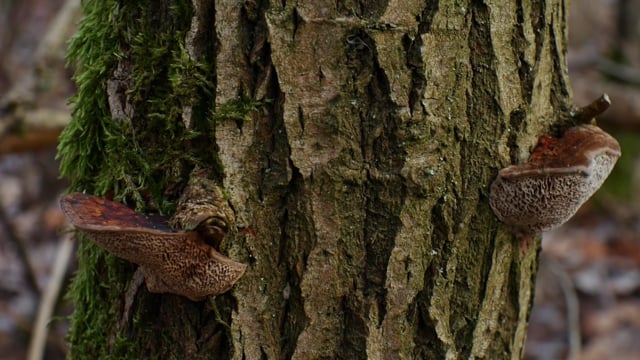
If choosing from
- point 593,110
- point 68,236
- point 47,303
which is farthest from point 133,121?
point 47,303

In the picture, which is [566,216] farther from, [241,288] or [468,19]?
[241,288]

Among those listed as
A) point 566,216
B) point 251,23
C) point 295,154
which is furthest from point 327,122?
point 566,216

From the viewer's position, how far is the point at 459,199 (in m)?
1.49

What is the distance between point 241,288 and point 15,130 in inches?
102

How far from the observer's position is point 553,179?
146 centimetres

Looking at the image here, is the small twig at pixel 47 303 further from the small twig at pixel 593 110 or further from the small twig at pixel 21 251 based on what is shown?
the small twig at pixel 593 110

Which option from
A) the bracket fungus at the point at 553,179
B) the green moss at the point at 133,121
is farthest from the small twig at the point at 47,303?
the bracket fungus at the point at 553,179

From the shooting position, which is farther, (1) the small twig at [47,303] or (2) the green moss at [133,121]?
(1) the small twig at [47,303]

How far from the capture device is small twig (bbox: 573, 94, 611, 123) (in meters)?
1.55

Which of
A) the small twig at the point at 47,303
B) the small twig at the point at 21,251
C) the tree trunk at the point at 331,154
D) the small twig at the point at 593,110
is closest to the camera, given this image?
the tree trunk at the point at 331,154

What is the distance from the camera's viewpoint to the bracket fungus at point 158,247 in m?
1.25

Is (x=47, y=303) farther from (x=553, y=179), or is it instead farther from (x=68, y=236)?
(x=553, y=179)

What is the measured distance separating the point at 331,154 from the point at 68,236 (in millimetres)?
2078

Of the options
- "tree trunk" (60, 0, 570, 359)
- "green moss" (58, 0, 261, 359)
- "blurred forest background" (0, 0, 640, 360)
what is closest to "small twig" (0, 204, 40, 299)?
"blurred forest background" (0, 0, 640, 360)
